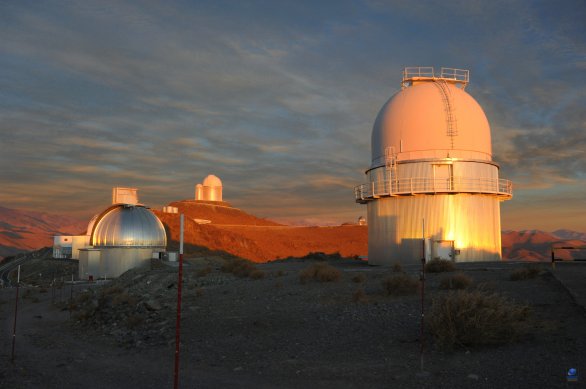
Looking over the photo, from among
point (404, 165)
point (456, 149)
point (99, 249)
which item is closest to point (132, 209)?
point (99, 249)

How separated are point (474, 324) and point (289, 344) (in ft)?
10.8

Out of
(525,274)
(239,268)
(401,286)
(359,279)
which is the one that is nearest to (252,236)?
(239,268)

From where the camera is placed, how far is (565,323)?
8.41 metres

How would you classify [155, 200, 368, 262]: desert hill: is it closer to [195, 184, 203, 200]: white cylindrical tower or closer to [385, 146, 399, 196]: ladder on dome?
[195, 184, 203, 200]: white cylindrical tower

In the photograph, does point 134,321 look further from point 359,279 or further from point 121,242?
point 121,242

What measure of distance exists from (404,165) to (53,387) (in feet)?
66.0

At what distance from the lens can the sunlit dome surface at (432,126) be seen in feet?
79.3

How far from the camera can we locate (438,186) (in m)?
23.6

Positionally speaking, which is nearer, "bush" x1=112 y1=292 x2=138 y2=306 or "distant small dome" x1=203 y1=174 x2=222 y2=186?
"bush" x1=112 y1=292 x2=138 y2=306

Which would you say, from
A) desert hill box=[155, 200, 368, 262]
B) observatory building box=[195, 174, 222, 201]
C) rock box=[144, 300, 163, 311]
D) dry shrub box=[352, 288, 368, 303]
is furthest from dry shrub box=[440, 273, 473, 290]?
observatory building box=[195, 174, 222, 201]

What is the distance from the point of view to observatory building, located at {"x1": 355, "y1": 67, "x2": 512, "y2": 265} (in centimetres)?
2369

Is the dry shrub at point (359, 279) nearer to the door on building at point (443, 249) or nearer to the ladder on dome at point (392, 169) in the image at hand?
the door on building at point (443, 249)

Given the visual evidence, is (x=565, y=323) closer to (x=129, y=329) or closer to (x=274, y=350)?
(x=274, y=350)

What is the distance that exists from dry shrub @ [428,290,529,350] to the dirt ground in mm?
174
